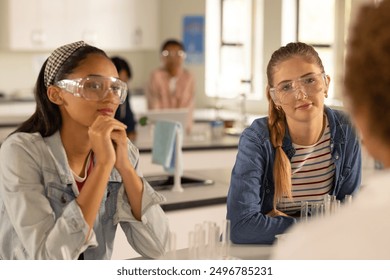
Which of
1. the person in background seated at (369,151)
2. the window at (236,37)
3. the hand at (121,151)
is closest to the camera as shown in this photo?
the person in background seated at (369,151)

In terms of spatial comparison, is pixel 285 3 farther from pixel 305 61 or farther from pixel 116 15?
pixel 116 15

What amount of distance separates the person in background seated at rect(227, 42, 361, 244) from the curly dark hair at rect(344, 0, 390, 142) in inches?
37.0

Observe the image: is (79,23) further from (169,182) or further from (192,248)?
(192,248)

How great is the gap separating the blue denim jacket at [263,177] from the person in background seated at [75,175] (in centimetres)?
19

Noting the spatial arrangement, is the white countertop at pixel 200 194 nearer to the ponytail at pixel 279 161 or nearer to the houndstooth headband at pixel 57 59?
the ponytail at pixel 279 161

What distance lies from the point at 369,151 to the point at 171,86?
4.38 metres

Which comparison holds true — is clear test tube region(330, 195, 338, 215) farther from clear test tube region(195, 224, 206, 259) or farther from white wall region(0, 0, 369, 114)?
white wall region(0, 0, 369, 114)

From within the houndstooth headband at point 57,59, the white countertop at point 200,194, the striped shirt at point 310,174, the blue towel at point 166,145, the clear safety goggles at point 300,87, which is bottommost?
the white countertop at point 200,194

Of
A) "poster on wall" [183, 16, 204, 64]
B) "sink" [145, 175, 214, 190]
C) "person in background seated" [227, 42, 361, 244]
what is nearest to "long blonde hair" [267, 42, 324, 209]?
"person in background seated" [227, 42, 361, 244]

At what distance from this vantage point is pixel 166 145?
284 centimetres

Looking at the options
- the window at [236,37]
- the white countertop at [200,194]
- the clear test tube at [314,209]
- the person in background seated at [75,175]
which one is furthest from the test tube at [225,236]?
the window at [236,37]

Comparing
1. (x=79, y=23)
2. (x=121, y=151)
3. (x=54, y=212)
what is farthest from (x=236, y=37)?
(x=79, y=23)

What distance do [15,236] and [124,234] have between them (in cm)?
28

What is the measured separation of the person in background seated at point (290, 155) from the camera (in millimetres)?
1763
